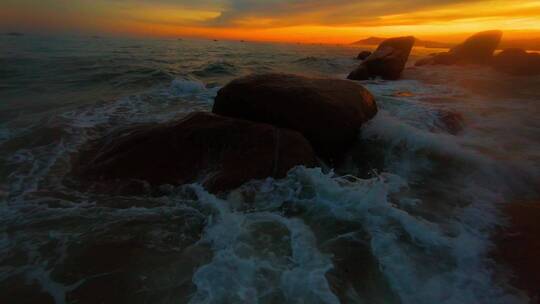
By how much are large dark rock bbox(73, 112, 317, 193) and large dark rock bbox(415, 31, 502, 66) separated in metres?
22.7

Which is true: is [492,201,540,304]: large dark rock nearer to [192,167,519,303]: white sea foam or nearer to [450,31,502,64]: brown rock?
[192,167,519,303]: white sea foam

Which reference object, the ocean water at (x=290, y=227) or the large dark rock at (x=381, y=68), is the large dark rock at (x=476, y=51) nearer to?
the large dark rock at (x=381, y=68)

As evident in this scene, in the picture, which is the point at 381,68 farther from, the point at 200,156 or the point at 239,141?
the point at 200,156

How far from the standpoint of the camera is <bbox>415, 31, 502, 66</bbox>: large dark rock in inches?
909

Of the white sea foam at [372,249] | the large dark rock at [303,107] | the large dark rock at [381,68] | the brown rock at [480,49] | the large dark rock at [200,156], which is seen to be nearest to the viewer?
the white sea foam at [372,249]

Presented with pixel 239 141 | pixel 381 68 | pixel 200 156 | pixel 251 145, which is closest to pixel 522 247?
pixel 251 145

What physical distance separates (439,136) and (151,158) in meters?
5.09

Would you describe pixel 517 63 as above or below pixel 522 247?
above

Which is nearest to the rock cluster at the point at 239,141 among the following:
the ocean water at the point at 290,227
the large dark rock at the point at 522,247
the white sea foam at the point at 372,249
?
the ocean water at the point at 290,227

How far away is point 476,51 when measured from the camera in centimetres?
2338

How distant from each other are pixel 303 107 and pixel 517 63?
62.7ft

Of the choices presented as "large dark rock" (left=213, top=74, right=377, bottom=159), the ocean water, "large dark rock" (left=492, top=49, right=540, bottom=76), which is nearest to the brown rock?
"large dark rock" (left=492, top=49, right=540, bottom=76)

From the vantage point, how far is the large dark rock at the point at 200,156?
4578mm

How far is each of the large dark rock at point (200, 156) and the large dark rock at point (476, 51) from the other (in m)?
22.7
